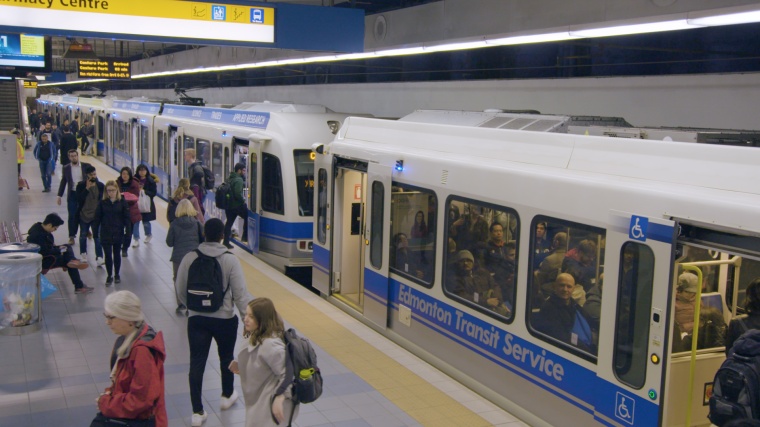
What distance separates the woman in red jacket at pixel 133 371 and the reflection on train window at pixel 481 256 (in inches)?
128

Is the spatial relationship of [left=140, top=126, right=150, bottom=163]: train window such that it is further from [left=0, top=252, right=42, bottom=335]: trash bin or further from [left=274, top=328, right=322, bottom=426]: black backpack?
[left=274, top=328, right=322, bottom=426]: black backpack

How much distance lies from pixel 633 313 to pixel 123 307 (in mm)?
3273

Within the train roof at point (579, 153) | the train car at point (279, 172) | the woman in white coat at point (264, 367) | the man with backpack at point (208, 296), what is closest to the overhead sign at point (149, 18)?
the train roof at point (579, 153)

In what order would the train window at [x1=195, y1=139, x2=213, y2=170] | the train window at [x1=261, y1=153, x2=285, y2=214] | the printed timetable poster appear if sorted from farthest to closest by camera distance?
the train window at [x1=195, y1=139, x2=213, y2=170], the printed timetable poster, the train window at [x1=261, y1=153, x2=285, y2=214]

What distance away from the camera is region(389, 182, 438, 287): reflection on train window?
7.95m

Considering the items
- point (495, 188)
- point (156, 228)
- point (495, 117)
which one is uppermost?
point (495, 117)

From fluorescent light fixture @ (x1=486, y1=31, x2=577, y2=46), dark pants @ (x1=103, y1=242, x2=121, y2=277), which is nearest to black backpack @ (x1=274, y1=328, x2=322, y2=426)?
fluorescent light fixture @ (x1=486, y1=31, x2=577, y2=46)

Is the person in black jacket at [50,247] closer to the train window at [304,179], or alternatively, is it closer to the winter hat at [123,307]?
the train window at [304,179]

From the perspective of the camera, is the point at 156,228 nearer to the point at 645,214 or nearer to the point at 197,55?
the point at 197,55

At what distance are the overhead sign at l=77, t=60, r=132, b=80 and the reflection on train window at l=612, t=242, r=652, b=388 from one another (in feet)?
71.3

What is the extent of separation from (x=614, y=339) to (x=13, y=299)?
6.60m

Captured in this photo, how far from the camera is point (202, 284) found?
5.91 m

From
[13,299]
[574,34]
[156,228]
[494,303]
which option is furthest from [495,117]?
[156,228]

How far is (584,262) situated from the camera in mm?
5777
